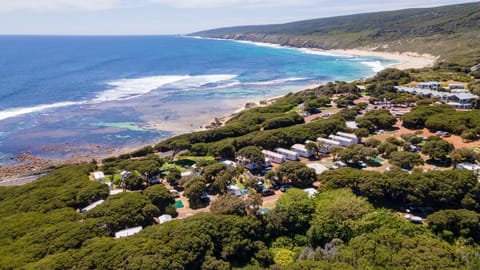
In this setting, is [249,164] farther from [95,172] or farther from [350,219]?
[95,172]

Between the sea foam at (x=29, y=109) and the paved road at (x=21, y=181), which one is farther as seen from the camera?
the sea foam at (x=29, y=109)

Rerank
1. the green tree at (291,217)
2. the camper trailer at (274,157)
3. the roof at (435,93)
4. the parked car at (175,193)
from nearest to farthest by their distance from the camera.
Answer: the green tree at (291,217), the parked car at (175,193), the camper trailer at (274,157), the roof at (435,93)

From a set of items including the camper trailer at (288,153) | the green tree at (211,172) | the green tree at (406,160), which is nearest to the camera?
the green tree at (211,172)

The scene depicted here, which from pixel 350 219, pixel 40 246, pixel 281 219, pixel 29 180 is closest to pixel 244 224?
pixel 281 219

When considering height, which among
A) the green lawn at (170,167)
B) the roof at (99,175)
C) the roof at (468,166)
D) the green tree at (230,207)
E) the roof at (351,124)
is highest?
the green tree at (230,207)

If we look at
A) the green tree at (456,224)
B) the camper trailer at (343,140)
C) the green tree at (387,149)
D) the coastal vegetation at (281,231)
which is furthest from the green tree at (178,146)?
the green tree at (456,224)

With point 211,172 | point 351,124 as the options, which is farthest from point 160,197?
point 351,124

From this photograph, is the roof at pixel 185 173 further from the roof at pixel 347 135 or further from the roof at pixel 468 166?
the roof at pixel 468 166

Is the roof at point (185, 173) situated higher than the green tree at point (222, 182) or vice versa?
the green tree at point (222, 182)
